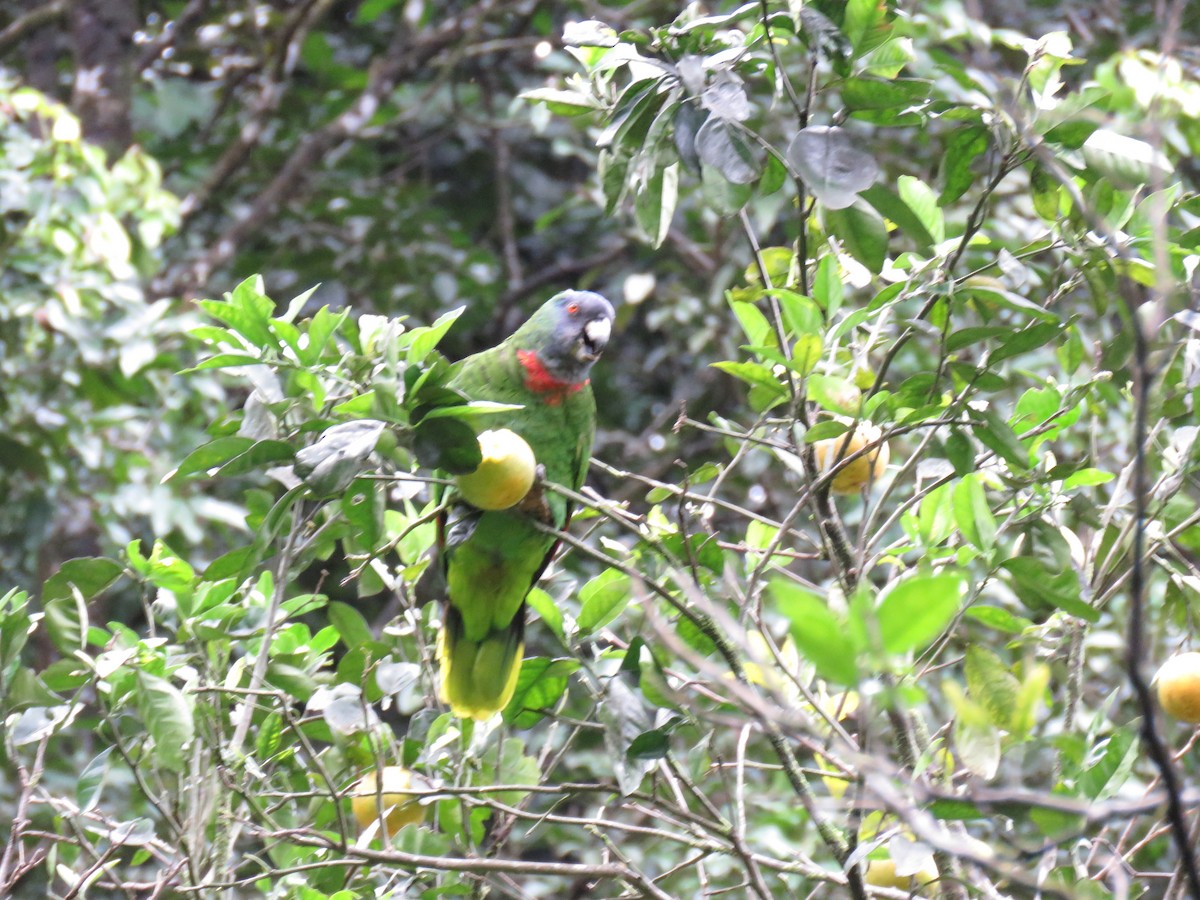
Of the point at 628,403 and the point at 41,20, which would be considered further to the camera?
the point at 628,403

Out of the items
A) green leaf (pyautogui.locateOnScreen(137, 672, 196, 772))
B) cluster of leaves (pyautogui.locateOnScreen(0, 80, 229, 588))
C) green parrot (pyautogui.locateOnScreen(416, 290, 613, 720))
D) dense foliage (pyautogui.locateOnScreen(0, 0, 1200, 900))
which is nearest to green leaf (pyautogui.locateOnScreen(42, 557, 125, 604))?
dense foliage (pyautogui.locateOnScreen(0, 0, 1200, 900))

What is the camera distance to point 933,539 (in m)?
1.50

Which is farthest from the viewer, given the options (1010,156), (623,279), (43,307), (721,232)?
(623,279)

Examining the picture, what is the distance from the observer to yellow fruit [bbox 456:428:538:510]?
1.37 m

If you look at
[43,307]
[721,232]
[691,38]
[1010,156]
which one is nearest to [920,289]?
[1010,156]

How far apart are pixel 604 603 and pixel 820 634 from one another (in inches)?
33.2

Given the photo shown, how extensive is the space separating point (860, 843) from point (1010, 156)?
764 mm

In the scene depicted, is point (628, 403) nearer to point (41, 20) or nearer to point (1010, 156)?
point (41, 20)

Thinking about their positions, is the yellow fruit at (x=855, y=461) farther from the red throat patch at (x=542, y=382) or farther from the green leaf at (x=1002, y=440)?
the red throat patch at (x=542, y=382)

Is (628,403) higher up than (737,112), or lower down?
lower down

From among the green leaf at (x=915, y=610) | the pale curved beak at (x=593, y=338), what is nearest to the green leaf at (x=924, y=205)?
the pale curved beak at (x=593, y=338)

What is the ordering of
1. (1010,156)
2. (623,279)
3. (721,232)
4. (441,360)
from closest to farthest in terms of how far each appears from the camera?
(441,360), (1010,156), (721,232), (623,279)

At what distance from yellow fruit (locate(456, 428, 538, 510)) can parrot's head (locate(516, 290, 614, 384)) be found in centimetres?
76

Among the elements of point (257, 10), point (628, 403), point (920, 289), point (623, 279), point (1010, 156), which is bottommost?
point (628, 403)
